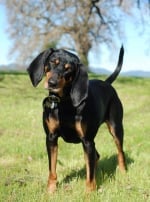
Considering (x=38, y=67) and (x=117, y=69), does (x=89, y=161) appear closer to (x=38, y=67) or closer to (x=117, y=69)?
(x=38, y=67)

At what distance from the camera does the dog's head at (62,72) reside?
15.9ft

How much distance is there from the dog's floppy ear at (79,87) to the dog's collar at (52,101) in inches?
8.3

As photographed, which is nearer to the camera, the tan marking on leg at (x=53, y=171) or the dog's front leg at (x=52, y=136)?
the dog's front leg at (x=52, y=136)

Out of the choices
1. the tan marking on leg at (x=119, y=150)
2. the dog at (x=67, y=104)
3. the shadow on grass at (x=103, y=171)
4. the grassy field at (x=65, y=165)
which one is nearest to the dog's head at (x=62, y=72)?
the dog at (x=67, y=104)

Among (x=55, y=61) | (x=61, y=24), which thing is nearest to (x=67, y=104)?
(x=55, y=61)

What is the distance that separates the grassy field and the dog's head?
1138 millimetres

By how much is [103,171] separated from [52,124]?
1.64 metres

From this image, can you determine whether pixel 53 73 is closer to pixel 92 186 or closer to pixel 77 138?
pixel 77 138

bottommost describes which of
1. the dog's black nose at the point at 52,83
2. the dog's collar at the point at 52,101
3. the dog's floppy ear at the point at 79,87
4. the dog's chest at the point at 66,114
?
the dog's chest at the point at 66,114

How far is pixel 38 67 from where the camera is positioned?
5.19 meters

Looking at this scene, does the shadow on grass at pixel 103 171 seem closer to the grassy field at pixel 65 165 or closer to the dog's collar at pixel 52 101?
the grassy field at pixel 65 165

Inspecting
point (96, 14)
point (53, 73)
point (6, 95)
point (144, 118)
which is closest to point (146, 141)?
point (144, 118)

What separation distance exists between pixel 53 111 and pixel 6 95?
12.0 meters

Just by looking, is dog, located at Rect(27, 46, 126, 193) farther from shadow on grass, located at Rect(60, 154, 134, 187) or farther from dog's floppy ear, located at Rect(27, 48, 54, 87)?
shadow on grass, located at Rect(60, 154, 134, 187)
